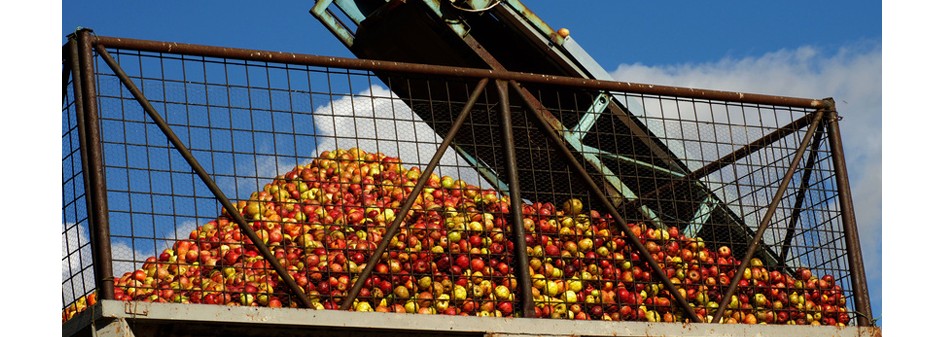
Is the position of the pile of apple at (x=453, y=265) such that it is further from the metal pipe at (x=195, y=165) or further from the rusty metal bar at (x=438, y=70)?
the rusty metal bar at (x=438, y=70)

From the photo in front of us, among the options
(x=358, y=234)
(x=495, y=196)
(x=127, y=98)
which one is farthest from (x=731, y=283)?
(x=127, y=98)

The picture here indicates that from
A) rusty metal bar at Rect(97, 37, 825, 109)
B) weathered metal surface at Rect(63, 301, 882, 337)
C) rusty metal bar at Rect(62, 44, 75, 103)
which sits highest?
rusty metal bar at Rect(97, 37, 825, 109)

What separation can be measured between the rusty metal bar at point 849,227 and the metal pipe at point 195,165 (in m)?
3.54

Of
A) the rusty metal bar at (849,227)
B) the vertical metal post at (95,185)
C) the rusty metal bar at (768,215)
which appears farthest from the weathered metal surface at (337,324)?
the rusty metal bar at (849,227)

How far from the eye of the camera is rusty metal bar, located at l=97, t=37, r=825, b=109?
22.6ft

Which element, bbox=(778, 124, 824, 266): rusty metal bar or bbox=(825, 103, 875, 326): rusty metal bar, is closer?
bbox=(825, 103, 875, 326): rusty metal bar

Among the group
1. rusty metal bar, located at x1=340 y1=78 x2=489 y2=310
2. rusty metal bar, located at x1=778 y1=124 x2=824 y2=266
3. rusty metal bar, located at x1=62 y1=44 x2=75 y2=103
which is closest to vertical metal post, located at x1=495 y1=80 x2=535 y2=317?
rusty metal bar, located at x1=340 y1=78 x2=489 y2=310

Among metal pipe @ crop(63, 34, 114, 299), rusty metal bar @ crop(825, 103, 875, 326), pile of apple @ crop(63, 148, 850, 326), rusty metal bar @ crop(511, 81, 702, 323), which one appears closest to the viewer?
metal pipe @ crop(63, 34, 114, 299)

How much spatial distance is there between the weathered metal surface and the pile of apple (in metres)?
0.25

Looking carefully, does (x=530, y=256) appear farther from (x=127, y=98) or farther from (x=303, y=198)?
(x=127, y=98)

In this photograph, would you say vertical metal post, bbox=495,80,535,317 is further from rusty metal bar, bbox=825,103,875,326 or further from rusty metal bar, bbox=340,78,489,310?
rusty metal bar, bbox=825,103,875,326

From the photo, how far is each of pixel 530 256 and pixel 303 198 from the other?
1.54 m

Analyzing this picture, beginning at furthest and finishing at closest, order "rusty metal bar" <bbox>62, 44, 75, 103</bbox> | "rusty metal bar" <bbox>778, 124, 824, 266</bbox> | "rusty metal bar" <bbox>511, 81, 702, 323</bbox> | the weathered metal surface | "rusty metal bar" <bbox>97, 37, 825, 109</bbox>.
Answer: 1. "rusty metal bar" <bbox>778, 124, 824, 266</bbox>
2. "rusty metal bar" <bbox>511, 81, 702, 323</bbox>
3. "rusty metal bar" <bbox>97, 37, 825, 109</bbox>
4. "rusty metal bar" <bbox>62, 44, 75, 103</bbox>
5. the weathered metal surface

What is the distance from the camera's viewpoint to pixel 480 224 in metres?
7.79
